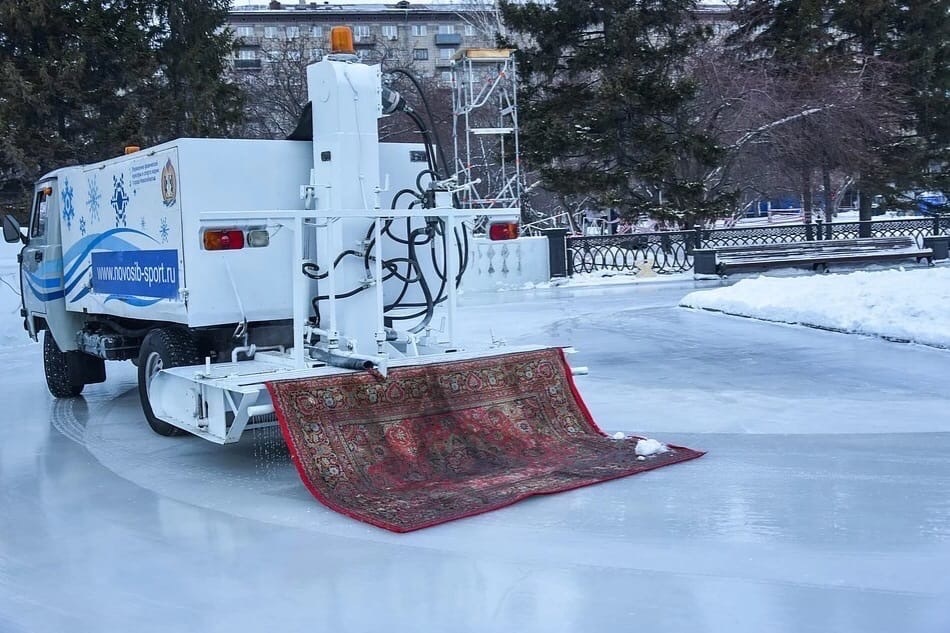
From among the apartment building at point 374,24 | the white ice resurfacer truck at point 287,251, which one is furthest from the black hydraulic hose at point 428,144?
the apartment building at point 374,24

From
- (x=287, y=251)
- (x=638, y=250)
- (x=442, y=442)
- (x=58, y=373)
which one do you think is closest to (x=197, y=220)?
(x=287, y=251)

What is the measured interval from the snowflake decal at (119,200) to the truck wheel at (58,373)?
265cm

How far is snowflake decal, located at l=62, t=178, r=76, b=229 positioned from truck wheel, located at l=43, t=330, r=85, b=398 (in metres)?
1.45

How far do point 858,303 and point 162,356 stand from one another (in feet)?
30.9

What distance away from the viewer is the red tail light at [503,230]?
8.05 metres

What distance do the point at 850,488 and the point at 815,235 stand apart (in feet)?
84.8

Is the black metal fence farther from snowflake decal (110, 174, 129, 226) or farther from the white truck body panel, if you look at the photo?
the white truck body panel

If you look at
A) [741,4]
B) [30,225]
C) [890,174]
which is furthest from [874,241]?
[30,225]

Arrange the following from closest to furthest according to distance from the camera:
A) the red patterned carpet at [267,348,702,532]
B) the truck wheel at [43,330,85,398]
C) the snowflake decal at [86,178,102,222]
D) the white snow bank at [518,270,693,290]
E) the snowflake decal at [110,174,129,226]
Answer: the red patterned carpet at [267,348,702,532]
the snowflake decal at [110,174,129,226]
the snowflake decal at [86,178,102,222]
the truck wheel at [43,330,85,398]
the white snow bank at [518,270,693,290]

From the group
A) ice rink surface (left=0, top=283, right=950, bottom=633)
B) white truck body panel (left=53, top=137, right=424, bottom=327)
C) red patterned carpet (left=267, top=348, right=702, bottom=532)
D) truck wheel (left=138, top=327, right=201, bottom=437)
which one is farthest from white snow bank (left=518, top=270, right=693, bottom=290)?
red patterned carpet (left=267, top=348, right=702, bottom=532)

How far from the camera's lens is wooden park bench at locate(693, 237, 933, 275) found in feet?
80.0

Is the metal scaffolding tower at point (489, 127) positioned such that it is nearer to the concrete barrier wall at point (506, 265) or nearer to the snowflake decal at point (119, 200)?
the concrete barrier wall at point (506, 265)

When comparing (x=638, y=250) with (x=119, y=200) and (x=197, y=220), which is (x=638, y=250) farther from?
(x=197, y=220)

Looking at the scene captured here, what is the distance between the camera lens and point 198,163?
24.5 ft
